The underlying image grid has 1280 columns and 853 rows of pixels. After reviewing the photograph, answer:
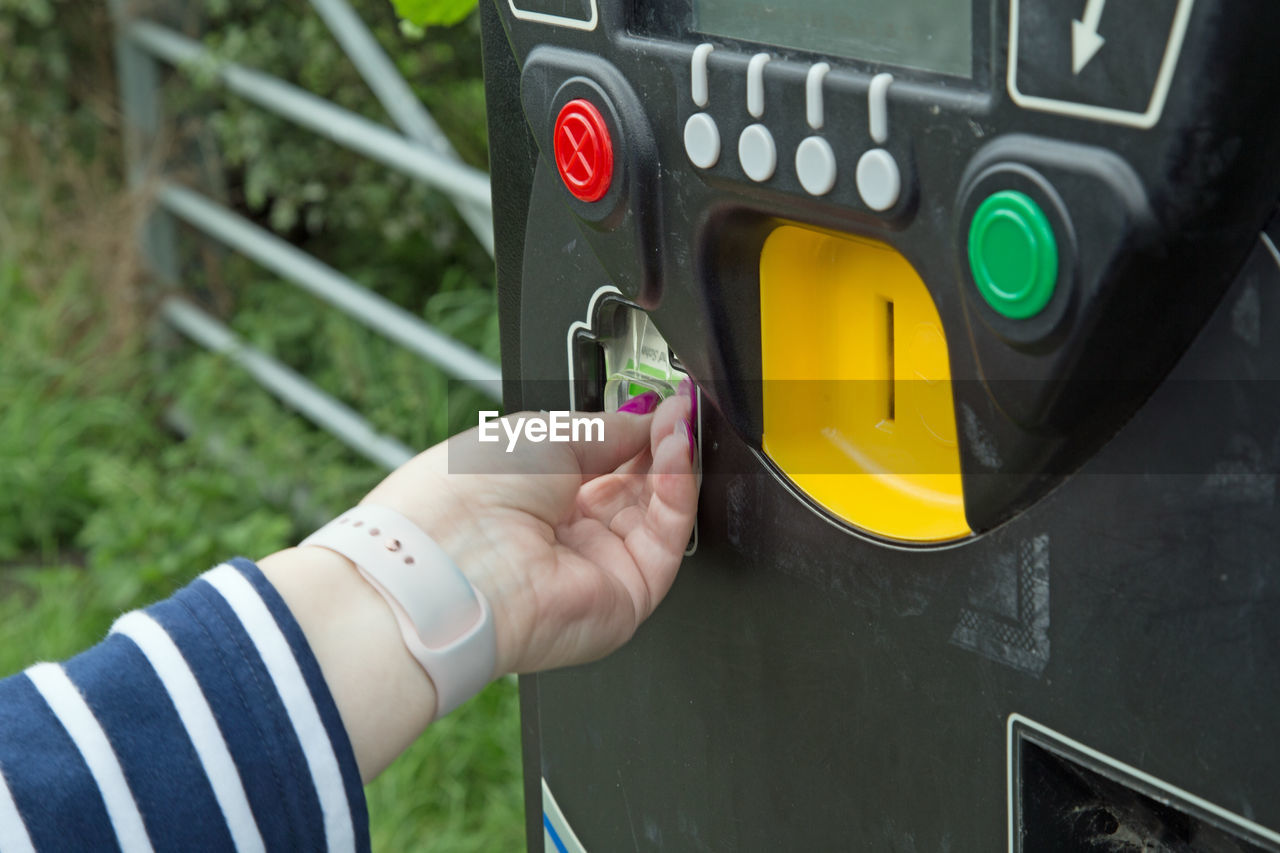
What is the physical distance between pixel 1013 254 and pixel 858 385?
22 centimetres

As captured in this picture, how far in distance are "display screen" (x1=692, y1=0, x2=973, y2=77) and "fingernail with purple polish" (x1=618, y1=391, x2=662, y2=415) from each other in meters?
0.29

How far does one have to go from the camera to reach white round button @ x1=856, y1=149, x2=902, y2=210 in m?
0.67

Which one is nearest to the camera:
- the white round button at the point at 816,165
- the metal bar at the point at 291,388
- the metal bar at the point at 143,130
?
the white round button at the point at 816,165

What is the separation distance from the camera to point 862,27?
27.4 inches

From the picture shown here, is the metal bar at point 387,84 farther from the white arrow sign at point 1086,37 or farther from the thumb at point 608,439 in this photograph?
the white arrow sign at point 1086,37

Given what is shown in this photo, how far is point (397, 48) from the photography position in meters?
2.75

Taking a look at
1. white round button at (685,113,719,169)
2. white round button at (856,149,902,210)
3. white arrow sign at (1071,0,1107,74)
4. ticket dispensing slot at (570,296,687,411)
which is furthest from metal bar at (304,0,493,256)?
white arrow sign at (1071,0,1107,74)

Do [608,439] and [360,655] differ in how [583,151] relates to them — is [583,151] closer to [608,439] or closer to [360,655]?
[608,439]

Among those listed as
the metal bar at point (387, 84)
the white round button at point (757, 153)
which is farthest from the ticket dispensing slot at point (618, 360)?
the metal bar at point (387, 84)

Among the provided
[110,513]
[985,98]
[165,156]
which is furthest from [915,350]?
[165,156]

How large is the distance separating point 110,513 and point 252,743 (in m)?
1.94

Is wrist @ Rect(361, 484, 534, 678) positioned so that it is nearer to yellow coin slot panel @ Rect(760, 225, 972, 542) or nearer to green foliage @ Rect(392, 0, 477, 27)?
yellow coin slot panel @ Rect(760, 225, 972, 542)

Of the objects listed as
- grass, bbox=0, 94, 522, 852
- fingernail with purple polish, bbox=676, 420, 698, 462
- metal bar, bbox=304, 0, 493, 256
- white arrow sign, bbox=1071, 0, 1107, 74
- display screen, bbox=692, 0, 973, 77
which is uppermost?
white arrow sign, bbox=1071, 0, 1107, 74

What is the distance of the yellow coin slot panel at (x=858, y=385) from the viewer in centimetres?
79
